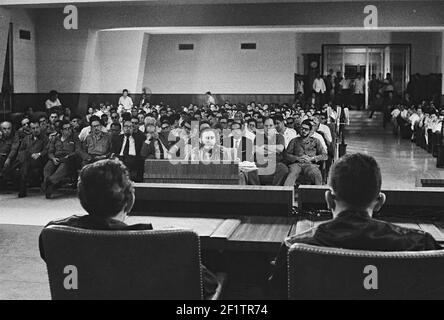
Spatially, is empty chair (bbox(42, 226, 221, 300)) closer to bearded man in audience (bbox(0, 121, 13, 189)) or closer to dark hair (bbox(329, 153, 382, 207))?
dark hair (bbox(329, 153, 382, 207))

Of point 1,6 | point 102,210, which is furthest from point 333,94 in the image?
point 102,210

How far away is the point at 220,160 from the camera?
6.25 meters

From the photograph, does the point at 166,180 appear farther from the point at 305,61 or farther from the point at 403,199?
the point at 305,61

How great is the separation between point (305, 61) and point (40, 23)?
9.20 metres

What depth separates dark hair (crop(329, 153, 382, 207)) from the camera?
1.98 meters

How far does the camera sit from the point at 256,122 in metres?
9.31

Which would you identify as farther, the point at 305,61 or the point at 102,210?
the point at 305,61

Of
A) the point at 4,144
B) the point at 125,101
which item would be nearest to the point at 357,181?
the point at 4,144

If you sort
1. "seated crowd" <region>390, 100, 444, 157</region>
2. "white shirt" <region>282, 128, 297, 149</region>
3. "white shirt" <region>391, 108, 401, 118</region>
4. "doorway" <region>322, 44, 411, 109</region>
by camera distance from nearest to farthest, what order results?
"white shirt" <region>282, 128, 297, 149</region> < "seated crowd" <region>390, 100, 444, 157</region> < "white shirt" <region>391, 108, 401, 118</region> < "doorway" <region>322, 44, 411, 109</region>

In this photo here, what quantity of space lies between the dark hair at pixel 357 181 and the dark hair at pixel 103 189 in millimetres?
743

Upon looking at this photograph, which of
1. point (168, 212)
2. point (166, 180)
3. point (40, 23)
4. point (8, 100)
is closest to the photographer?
point (168, 212)

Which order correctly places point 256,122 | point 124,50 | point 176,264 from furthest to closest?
1. point 124,50
2. point 256,122
3. point 176,264

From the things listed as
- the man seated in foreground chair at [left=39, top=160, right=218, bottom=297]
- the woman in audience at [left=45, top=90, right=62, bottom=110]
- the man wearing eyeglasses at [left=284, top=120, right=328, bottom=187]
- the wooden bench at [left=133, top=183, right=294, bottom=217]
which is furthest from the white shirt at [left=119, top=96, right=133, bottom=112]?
the man seated in foreground chair at [left=39, top=160, right=218, bottom=297]

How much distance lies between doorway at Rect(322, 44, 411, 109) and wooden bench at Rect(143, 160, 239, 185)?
1559 cm
